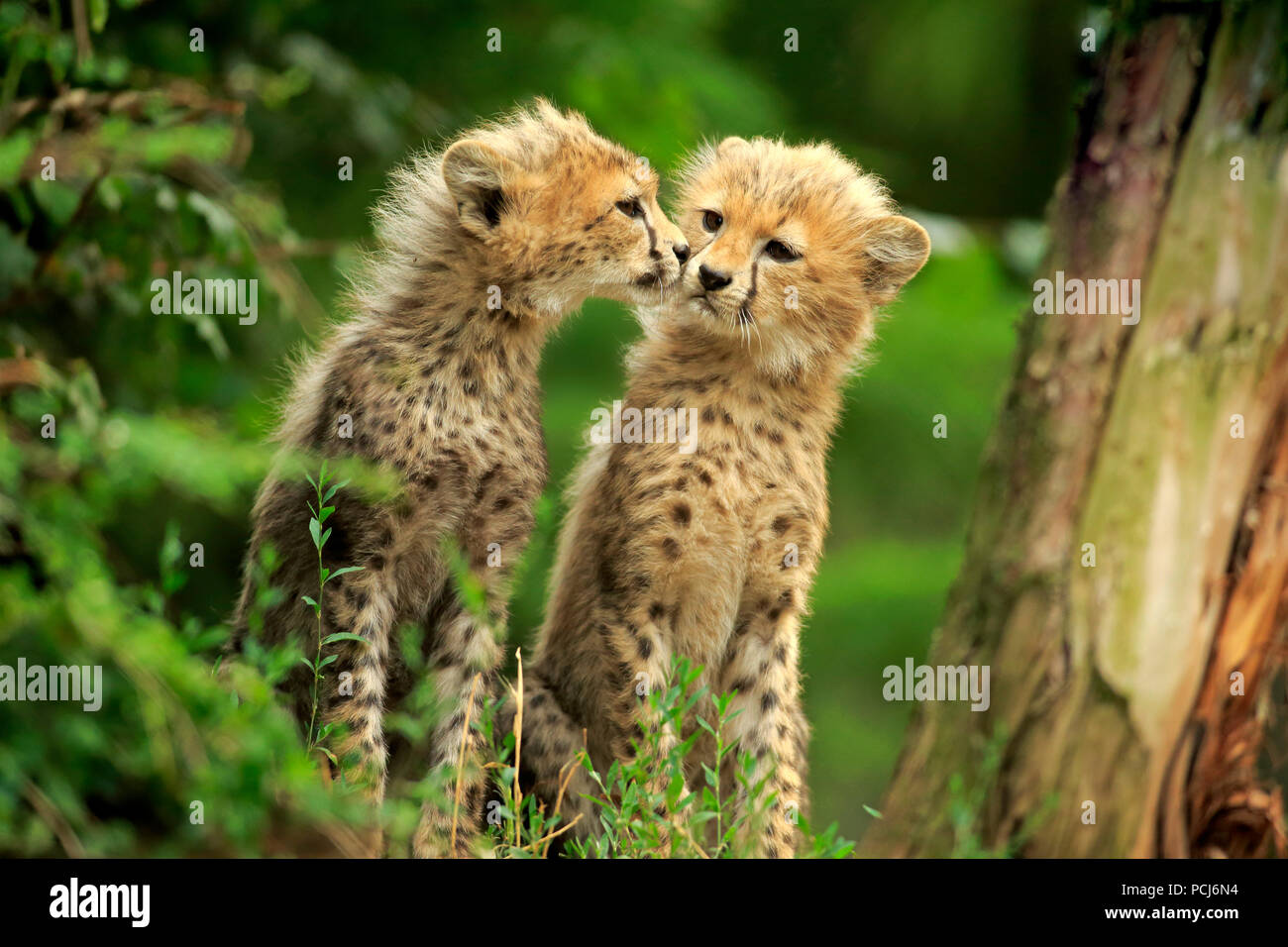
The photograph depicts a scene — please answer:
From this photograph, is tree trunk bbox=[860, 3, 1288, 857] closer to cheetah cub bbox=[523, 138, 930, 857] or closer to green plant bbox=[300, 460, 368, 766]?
cheetah cub bbox=[523, 138, 930, 857]

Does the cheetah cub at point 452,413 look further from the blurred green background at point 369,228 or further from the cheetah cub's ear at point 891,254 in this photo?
the cheetah cub's ear at point 891,254

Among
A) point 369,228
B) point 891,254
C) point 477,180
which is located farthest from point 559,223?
point 369,228

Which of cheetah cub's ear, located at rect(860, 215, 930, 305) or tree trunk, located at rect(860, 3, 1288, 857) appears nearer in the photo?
tree trunk, located at rect(860, 3, 1288, 857)

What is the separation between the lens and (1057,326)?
5.43m

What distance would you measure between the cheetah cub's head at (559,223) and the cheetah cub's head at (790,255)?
0.66 feet

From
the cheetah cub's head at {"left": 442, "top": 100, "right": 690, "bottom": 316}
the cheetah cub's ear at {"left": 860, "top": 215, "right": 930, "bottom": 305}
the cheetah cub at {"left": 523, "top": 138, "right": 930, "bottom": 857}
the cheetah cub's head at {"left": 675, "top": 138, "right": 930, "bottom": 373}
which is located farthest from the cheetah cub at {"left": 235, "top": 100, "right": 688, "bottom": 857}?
the cheetah cub's ear at {"left": 860, "top": 215, "right": 930, "bottom": 305}

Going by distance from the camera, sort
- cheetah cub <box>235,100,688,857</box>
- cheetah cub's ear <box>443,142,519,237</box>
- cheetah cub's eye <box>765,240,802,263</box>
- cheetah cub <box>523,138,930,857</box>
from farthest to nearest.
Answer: cheetah cub's eye <box>765,240,802,263</box>
cheetah cub <box>523,138,930,857</box>
cheetah cub's ear <box>443,142,519,237</box>
cheetah cub <box>235,100,688,857</box>

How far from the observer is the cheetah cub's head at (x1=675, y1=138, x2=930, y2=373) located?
5371 mm

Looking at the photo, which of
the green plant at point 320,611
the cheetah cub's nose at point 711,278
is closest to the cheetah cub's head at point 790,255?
the cheetah cub's nose at point 711,278

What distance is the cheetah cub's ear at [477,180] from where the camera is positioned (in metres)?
5.18

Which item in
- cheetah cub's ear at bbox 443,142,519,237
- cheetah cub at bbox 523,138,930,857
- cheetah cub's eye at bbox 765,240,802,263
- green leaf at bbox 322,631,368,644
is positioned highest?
cheetah cub's ear at bbox 443,142,519,237

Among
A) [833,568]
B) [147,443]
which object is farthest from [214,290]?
[833,568]

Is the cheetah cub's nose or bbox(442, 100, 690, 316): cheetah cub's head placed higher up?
bbox(442, 100, 690, 316): cheetah cub's head

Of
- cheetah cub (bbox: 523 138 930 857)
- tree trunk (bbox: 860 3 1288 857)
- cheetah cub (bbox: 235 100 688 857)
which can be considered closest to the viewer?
cheetah cub (bbox: 235 100 688 857)
